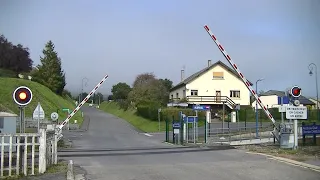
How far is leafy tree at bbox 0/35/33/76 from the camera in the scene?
282ft

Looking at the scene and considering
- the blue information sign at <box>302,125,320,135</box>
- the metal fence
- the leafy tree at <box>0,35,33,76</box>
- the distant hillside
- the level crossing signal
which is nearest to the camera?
the level crossing signal

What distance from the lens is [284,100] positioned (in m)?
24.4

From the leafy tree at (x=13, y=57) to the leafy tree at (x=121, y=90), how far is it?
109 ft

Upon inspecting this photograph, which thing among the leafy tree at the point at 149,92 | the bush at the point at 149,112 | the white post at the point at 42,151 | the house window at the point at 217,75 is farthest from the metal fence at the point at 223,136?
the leafy tree at the point at 149,92

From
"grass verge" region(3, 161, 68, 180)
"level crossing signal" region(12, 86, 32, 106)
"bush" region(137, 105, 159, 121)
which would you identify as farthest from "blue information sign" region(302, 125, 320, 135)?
"bush" region(137, 105, 159, 121)

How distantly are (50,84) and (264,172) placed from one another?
85.9m

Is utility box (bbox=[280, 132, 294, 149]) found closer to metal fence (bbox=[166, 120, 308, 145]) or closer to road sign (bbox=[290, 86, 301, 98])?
road sign (bbox=[290, 86, 301, 98])

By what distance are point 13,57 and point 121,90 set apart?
4101 centimetres

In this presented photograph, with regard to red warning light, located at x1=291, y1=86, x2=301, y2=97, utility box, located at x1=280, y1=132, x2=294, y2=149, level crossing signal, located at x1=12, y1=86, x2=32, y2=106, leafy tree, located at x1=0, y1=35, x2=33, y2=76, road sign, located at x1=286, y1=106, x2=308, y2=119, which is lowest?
utility box, located at x1=280, y1=132, x2=294, y2=149

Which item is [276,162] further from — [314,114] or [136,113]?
[136,113]

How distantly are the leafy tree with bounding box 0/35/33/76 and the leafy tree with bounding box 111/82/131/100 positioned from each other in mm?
33299

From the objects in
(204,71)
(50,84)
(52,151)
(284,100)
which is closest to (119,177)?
(52,151)

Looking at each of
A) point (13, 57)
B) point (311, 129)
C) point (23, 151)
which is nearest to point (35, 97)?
point (13, 57)

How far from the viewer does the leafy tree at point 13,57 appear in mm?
85812
